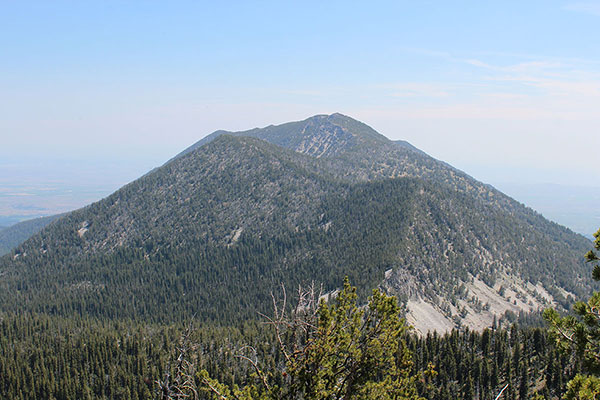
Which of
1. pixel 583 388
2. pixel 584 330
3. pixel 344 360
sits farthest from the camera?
pixel 344 360

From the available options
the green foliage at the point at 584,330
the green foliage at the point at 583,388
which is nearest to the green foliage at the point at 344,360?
the green foliage at the point at 584,330

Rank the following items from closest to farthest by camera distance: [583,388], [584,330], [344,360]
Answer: [583,388], [584,330], [344,360]

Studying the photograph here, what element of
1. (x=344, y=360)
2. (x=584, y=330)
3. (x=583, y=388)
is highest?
(x=584, y=330)

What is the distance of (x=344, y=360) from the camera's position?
63.2 feet

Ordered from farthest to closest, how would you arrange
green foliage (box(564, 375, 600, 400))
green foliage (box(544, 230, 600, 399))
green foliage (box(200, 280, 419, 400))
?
green foliage (box(200, 280, 419, 400)) < green foliage (box(544, 230, 600, 399)) < green foliage (box(564, 375, 600, 400))

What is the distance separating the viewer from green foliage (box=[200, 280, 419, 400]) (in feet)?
57.9

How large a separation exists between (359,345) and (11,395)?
11816cm

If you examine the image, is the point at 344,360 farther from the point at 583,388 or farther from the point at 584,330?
the point at 584,330

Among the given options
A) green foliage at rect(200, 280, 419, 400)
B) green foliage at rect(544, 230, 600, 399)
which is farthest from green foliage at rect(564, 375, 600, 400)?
green foliage at rect(200, 280, 419, 400)

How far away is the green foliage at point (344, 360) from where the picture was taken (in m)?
17.7

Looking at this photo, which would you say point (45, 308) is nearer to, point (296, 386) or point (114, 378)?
point (114, 378)

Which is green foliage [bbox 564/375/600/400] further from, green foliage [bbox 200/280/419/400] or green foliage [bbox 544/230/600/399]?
green foliage [bbox 200/280/419/400]

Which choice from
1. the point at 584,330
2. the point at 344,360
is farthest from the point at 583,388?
the point at 344,360

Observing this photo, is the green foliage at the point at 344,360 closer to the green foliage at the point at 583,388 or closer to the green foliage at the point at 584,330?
the green foliage at the point at 584,330
